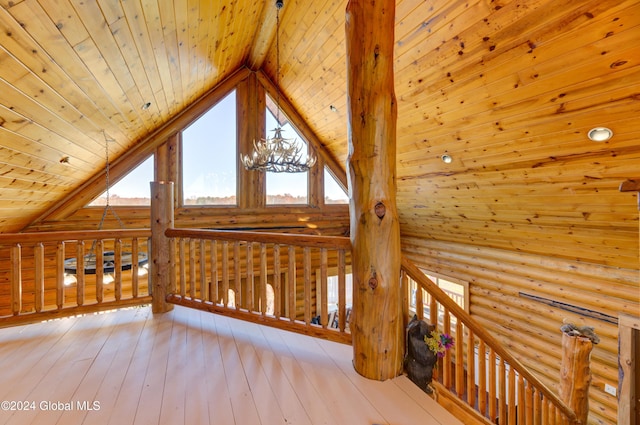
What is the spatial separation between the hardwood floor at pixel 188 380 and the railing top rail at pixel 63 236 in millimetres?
833

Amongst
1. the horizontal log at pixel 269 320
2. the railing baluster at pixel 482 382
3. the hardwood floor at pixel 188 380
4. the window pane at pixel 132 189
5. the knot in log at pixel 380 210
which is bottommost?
the railing baluster at pixel 482 382

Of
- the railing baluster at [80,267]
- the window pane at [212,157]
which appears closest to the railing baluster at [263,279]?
the railing baluster at [80,267]

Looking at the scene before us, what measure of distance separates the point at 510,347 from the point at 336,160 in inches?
190

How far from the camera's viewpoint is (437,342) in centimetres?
196

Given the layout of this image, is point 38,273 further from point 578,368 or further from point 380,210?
point 578,368

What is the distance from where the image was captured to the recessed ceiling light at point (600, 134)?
2.61m

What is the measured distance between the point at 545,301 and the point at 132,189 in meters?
6.97

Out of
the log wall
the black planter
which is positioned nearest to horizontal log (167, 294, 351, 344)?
the black planter

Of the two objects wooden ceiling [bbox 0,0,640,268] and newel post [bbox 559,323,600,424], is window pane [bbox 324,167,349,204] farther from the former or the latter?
newel post [bbox 559,323,600,424]

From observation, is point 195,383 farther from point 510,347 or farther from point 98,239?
point 510,347

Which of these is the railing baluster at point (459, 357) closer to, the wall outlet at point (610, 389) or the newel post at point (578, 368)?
the newel post at point (578, 368)

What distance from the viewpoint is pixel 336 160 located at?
20.8ft

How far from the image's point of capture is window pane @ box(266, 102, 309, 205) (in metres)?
5.99

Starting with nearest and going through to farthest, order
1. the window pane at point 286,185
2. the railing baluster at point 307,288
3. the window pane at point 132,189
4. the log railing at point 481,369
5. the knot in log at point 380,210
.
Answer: the knot in log at point 380,210 → the log railing at point 481,369 → the railing baluster at point 307,288 → the window pane at point 132,189 → the window pane at point 286,185
